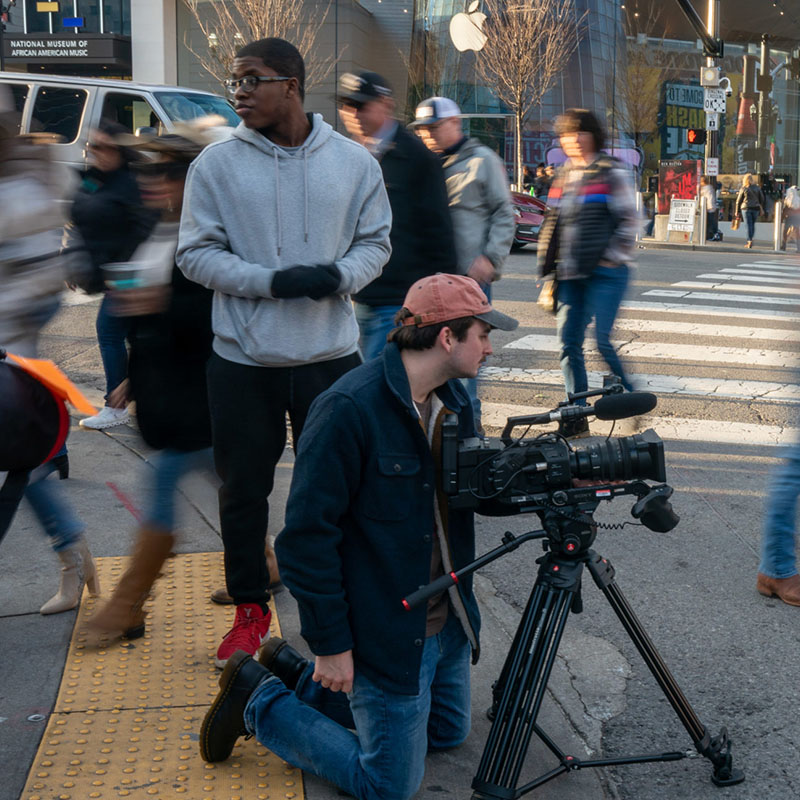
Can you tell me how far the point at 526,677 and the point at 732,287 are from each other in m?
12.3

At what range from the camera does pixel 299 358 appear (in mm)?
3498

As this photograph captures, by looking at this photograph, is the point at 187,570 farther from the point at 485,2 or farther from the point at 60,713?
the point at 485,2

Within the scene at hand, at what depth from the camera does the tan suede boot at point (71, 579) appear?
4.00 meters

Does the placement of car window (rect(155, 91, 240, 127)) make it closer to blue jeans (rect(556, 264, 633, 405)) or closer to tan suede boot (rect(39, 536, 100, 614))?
blue jeans (rect(556, 264, 633, 405))

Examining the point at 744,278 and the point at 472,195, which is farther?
the point at 744,278

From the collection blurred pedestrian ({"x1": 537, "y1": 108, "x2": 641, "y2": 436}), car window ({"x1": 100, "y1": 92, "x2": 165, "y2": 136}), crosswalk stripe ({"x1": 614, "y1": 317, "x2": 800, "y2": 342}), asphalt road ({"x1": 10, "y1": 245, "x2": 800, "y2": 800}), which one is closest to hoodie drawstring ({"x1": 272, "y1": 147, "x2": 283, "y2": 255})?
asphalt road ({"x1": 10, "y1": 245, "x2": 800, "y2": 800})

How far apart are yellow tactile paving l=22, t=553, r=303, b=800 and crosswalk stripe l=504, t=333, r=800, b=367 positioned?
20.0 feet

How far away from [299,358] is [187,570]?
4.74ft

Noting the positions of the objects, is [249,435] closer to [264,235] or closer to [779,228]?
[264,235]

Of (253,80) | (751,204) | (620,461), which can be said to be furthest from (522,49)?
(620,461)

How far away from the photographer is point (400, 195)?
491 centimetres

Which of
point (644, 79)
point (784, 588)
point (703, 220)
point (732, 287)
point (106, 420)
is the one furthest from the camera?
point (644, 79)

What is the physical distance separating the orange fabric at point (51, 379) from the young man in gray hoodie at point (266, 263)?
452 mm

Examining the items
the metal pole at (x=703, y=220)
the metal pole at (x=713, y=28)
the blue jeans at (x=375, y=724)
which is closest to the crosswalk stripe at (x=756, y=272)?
the metal pole at (x=703, y=220)
